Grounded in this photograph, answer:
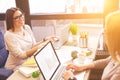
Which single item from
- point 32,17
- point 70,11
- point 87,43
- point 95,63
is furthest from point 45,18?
point 95,63

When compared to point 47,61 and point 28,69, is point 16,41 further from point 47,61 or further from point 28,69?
point 47,61

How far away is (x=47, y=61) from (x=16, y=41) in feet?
2.79

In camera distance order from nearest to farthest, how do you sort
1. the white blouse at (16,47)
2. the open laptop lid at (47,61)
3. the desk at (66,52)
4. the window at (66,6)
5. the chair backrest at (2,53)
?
the open laptop lid at (47,61) < the desk at (66,52) < the white blouse at (16,47) < the chair backrest at (2,53) < the window at (66,6)

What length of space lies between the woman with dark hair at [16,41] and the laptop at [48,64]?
24.7 inches

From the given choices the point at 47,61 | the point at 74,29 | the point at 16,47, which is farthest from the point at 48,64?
the point at 74,29

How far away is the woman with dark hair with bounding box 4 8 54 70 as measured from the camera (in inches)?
95.9

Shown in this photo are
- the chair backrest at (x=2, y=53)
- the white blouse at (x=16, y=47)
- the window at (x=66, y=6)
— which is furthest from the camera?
the window at (x=66, y=6)

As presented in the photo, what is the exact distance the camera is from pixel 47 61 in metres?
1.73

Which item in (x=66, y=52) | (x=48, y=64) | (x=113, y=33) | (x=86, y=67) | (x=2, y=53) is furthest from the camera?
(x=2, y=53)

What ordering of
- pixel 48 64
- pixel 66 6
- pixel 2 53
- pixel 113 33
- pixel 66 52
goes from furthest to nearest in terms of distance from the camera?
pixel 66 6 < pixel 2 53 < pixel 66 52 < pixel 48 64 < pixel 113 33

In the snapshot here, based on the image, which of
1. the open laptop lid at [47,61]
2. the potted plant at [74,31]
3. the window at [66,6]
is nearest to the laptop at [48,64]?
the open laptop lid at [47,61]

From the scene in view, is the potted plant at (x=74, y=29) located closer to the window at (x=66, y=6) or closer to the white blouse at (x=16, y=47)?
the window at (x=66, y=6)

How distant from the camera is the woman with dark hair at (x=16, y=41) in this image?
2.44 m

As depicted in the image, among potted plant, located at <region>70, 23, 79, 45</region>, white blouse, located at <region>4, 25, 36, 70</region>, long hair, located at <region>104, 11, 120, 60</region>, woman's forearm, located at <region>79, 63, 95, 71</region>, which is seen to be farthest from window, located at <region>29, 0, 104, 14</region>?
long hair, located at <region>104, 11, 120, 60</region>
